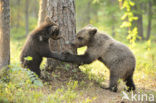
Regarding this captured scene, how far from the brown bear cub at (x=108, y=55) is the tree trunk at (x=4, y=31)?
57.7 inches

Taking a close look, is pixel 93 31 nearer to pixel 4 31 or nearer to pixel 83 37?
pixel 83 37

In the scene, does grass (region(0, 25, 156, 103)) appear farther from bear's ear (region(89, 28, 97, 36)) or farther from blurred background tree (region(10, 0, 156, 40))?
blurred background tree (region(10, 0, 156, 40))

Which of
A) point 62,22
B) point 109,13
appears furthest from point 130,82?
point 109,13

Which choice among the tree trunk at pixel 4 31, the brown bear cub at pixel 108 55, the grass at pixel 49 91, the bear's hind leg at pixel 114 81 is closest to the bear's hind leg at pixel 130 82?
the brown bear cub at pixel 108 55

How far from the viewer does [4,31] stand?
523 centimetres

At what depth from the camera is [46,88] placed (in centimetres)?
554

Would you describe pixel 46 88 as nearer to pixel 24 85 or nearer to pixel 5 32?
pixel 24 85

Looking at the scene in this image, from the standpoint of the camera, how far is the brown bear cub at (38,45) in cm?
586

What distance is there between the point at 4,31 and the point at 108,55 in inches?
134

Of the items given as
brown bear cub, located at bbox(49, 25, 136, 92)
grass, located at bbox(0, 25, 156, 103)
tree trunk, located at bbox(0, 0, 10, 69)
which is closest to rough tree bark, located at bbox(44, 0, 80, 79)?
brown bear cub, located at bbox(49, 25, 136, 92)

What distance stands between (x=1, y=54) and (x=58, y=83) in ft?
6.39

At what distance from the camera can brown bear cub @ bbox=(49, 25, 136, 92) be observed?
6.21 metres

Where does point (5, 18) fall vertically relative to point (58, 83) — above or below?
above

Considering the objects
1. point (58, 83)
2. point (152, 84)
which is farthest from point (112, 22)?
point (58, 83)
